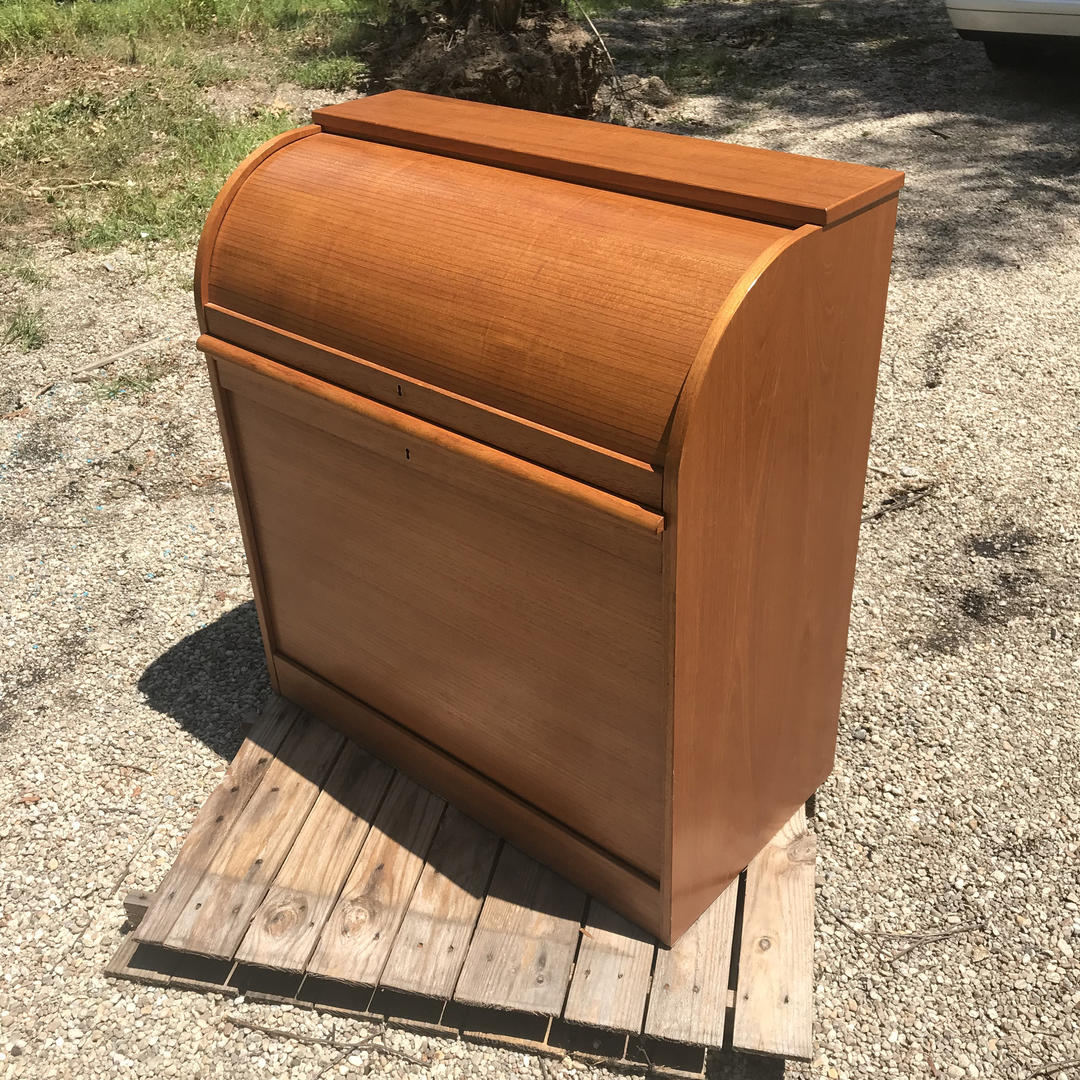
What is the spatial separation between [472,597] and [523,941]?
29.1 inches

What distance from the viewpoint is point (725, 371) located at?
5.33ft

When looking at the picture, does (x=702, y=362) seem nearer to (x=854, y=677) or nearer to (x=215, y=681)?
(x=854, y=677)

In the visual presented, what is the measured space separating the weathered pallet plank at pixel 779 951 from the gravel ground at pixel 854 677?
0.15m

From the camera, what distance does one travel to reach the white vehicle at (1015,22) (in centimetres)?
670

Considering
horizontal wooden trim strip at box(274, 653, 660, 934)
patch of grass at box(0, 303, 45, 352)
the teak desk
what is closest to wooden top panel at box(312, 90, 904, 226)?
the teak desk

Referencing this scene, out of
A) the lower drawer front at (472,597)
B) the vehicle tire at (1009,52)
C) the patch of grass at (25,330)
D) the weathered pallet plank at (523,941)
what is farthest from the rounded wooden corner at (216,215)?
the vehicle tire at (1009,52)

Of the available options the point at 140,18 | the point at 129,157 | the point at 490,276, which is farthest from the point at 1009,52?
the point at 490,276

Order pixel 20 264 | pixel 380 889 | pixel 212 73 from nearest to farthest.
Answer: pixel 380 889
pixel 20 264
pixel 212 73

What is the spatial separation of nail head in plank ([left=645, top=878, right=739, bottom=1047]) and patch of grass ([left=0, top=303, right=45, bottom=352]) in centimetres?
420

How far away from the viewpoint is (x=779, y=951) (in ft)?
7.45

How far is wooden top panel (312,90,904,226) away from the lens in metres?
1.78

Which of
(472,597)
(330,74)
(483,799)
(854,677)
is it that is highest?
(472,597)

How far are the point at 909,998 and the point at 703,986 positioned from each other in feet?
1.57

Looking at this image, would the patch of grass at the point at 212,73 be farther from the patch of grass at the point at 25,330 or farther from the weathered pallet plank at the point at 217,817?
the weathered pallet plank at the point at 217,817
